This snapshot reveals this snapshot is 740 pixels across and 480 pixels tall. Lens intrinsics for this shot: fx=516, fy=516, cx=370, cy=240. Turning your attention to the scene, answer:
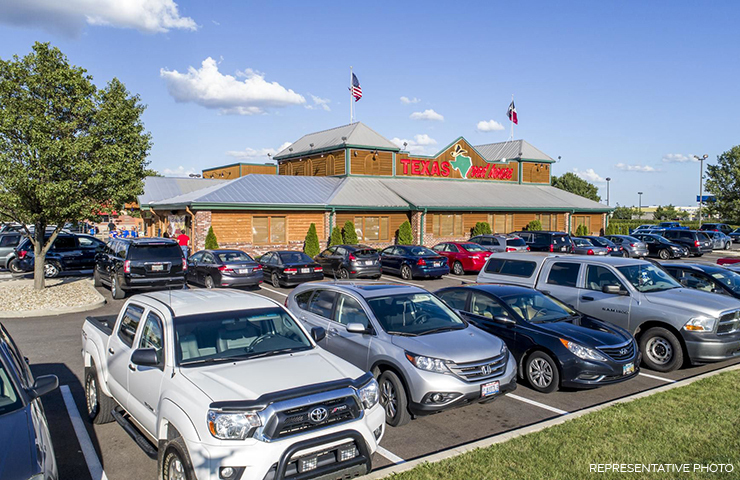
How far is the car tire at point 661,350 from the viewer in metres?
8.73

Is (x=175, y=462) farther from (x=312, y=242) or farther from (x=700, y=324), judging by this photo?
(x=312, y=242)

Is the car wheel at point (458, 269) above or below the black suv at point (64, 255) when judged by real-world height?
below

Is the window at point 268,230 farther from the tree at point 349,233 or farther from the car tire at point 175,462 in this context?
the car tire at point 175,462

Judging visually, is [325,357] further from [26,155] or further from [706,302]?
[26,155]

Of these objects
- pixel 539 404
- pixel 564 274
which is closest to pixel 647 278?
pixel 564 274

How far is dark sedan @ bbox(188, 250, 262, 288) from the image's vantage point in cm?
1692

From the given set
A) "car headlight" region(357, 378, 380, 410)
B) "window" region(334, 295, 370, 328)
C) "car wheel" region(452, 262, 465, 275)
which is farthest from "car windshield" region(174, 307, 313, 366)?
"car wheel" region(452, 262, 465, 275)

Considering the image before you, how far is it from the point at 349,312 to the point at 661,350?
5.62m

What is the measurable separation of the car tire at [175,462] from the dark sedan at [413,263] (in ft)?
54.8

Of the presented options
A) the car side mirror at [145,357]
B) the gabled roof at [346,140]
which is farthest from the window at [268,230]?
the car side mirror at [145,357]

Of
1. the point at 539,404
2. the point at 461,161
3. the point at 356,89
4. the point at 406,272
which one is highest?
the point at 356,89

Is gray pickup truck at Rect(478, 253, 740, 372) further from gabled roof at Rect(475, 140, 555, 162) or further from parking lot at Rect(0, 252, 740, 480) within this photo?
gabled roof at Rect(475, 140, 555, 162)

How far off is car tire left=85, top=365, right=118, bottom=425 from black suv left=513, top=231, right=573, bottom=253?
22.8m

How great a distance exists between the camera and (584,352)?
24.5 feet
